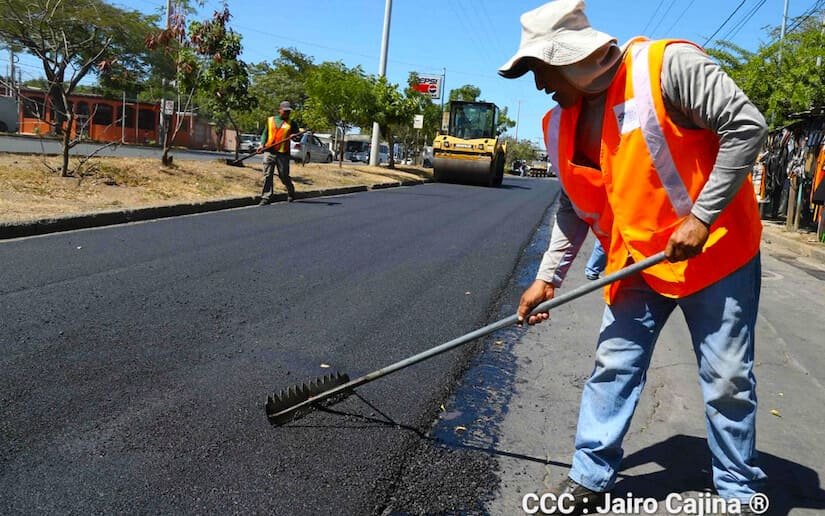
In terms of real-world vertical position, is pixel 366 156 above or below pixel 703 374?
below

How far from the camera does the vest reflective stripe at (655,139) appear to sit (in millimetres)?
2182

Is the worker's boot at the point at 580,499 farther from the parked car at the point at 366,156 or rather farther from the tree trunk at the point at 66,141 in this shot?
the parked car at the point at 366,156

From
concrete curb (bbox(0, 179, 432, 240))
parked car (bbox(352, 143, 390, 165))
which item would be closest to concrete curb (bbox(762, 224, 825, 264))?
concrete curb (bbox(0, 179, 432, 240))

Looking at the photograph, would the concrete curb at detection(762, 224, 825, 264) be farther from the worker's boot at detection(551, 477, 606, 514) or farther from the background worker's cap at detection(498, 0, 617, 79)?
the background worker's cap at detection(498, 0, 617, 79)

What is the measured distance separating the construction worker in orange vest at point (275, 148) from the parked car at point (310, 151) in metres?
13.6

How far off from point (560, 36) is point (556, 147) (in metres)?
0.43

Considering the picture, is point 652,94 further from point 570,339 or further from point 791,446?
point 570,339

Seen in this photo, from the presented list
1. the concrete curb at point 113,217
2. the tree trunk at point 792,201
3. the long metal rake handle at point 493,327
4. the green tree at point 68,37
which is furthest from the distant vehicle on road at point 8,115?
the long metal rake handle at point 493,327

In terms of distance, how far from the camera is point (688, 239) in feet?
7.00

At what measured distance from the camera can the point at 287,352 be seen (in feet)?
13.1

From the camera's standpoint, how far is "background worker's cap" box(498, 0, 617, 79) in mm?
2203

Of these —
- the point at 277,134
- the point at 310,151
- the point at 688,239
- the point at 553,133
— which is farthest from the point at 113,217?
the point at 310,151

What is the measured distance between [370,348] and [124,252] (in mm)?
3523

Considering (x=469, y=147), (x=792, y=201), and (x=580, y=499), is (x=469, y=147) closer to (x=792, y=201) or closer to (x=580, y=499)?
(x=792, y=201)
